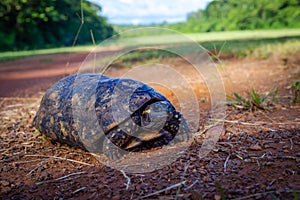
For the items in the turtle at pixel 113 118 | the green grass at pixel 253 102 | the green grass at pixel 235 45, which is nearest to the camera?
the turtle at pixel 113 118

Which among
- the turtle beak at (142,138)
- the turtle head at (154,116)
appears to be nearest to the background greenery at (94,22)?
the turtle head at (154,116)

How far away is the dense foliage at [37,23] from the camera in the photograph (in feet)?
54.1

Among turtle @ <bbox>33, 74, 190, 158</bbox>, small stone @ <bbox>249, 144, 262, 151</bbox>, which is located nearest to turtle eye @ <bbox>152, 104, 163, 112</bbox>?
turtle @ <bbox>33, 74, 190, 158</bbox>

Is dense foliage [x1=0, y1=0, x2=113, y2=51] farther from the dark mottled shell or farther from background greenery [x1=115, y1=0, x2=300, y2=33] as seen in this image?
the dark mottled shell

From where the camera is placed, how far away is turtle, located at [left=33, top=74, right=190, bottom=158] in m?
2.22

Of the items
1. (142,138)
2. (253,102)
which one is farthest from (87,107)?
(253,102)

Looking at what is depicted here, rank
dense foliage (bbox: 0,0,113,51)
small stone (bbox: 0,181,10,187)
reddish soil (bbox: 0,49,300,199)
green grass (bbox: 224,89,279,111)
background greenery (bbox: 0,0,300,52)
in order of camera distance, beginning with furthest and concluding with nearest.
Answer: dense foliage (bbox: 0,0,113,51) → background greenery (bbox: 0,0,300,52) → green grass (bbox: 224,89,279,111) → small stone (bbox: 0,181,10,187) → reddish soil (bbox: 0,49,300,199)

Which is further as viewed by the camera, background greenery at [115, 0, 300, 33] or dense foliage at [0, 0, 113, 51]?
background greenery at [115, 0, 300, 33]

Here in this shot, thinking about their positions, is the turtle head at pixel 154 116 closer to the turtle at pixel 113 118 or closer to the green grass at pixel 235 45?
the turtle at pixel 113 118

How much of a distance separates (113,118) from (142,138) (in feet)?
Result: 0.89

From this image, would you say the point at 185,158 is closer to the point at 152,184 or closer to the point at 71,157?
the point at 152,184

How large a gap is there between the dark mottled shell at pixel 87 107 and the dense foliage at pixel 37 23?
40.1ft

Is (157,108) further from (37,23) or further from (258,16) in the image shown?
(258,16)

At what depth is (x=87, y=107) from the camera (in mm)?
2361
